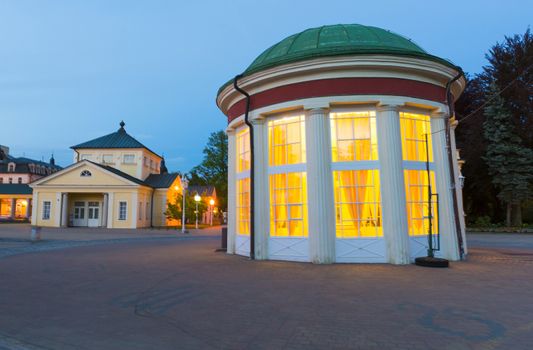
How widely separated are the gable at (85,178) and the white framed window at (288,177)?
2732cm

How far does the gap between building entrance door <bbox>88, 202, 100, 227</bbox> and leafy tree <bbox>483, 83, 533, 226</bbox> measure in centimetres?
3741

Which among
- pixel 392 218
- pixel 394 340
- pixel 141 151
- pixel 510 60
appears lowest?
pixel 394 340

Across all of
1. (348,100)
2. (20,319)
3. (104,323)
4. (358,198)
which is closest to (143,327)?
(104,323)

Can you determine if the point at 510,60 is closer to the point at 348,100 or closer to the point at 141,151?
the point at 348,100

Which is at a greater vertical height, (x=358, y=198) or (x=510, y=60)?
(x=510, y=60)

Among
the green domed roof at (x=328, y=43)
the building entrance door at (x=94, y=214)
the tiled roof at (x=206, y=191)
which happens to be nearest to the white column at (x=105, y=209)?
the building entrance door at (x=94, y=214)

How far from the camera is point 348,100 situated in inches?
431

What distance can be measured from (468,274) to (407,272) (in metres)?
1.47

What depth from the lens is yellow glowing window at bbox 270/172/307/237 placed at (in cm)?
1117

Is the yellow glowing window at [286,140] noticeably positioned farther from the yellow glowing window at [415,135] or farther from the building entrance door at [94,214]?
the building entrance door at [94,214]

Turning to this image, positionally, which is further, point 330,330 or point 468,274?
point 468,274

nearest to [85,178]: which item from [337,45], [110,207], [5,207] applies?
[110,207]

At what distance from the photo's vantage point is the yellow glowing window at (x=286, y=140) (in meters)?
11.6

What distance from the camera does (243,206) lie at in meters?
12.8
